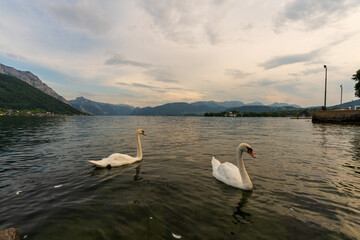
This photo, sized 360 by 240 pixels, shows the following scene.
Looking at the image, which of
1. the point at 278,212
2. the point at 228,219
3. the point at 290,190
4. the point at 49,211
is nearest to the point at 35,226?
the point at 49,211

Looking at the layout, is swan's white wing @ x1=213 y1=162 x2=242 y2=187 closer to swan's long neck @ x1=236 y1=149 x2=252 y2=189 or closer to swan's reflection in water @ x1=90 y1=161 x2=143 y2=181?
swan's long neck @ x1=236 y1=149 x2=252 y2=189

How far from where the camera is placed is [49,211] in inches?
220

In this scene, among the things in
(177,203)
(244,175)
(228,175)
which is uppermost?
(244,175)

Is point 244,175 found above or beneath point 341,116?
beneath

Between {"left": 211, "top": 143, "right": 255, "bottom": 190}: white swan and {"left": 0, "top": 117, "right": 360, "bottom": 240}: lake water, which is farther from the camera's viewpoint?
{"left": 211, "top": 143, "right": 255, "bottom": 190}: white swan

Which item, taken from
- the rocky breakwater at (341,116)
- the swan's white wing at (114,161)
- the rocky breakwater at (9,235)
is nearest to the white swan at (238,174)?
the swan's white wing at (114,161)

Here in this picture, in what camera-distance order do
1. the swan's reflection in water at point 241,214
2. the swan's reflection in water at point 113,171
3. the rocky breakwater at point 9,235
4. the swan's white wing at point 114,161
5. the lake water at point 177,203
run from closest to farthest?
the rocky breakwater at point 9,235 < the lake water at point 177,203 < the swan's reflection in water at point 241,214 < the swan's reflection in water at point 113,171 < the swan's white wing at point 114,161

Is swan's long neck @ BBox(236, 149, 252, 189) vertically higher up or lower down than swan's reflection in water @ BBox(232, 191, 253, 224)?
higher up

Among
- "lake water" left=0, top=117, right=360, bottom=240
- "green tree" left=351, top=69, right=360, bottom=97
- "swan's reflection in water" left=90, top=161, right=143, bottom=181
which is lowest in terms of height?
"swan's reflection in water" left=90, top=161, right=143, bottom=181

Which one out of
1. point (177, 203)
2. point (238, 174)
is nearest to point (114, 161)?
point (177, 203)

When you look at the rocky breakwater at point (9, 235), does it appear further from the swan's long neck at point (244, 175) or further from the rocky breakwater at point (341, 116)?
the rocky breakwater at point (341, 116)

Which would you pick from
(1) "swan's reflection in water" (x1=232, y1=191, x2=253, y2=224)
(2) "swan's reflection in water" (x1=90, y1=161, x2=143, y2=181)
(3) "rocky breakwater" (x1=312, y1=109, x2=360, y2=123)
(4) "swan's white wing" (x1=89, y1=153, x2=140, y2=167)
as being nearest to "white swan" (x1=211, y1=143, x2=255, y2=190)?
(1) "swan's reflection in water" (x1=232, y1=191, x2=253, y2=224)

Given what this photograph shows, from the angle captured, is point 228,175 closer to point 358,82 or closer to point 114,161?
point 114,161

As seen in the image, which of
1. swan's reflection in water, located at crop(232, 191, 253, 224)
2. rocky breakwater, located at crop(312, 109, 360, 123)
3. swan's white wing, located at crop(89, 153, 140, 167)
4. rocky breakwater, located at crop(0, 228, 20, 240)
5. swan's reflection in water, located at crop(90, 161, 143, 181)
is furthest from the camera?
rocky breakwater, located at crop(312, 109, 360, 123)
